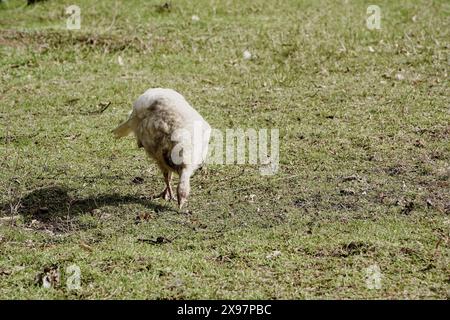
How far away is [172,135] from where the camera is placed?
7.18 metres

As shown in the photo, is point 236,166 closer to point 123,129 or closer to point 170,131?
point 123,129

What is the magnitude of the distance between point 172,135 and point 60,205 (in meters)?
1.37

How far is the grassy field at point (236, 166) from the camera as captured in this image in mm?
6059

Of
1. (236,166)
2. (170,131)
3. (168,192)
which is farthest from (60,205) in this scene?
(236,166)

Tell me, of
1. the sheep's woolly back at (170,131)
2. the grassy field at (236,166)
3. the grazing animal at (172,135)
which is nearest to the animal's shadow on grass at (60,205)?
the grassy field at (236,166)

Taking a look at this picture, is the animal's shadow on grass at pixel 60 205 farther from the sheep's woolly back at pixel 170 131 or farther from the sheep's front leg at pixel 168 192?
the sheep's woolly back at pixel 170 131

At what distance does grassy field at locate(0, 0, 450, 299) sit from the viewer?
606cm

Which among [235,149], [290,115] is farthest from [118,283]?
[290,115]

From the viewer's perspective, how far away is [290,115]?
10.0 metres

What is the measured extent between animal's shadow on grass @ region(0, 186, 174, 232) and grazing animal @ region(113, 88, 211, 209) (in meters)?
0.36

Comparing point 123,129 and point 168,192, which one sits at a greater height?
point 123,129

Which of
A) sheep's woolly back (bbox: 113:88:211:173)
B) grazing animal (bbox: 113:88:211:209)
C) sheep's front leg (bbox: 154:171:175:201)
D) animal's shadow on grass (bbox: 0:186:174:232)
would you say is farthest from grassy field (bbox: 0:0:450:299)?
sheep's woolly back (bbox: 113:88:211:173)

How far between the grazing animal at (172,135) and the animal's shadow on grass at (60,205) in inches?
14.1
